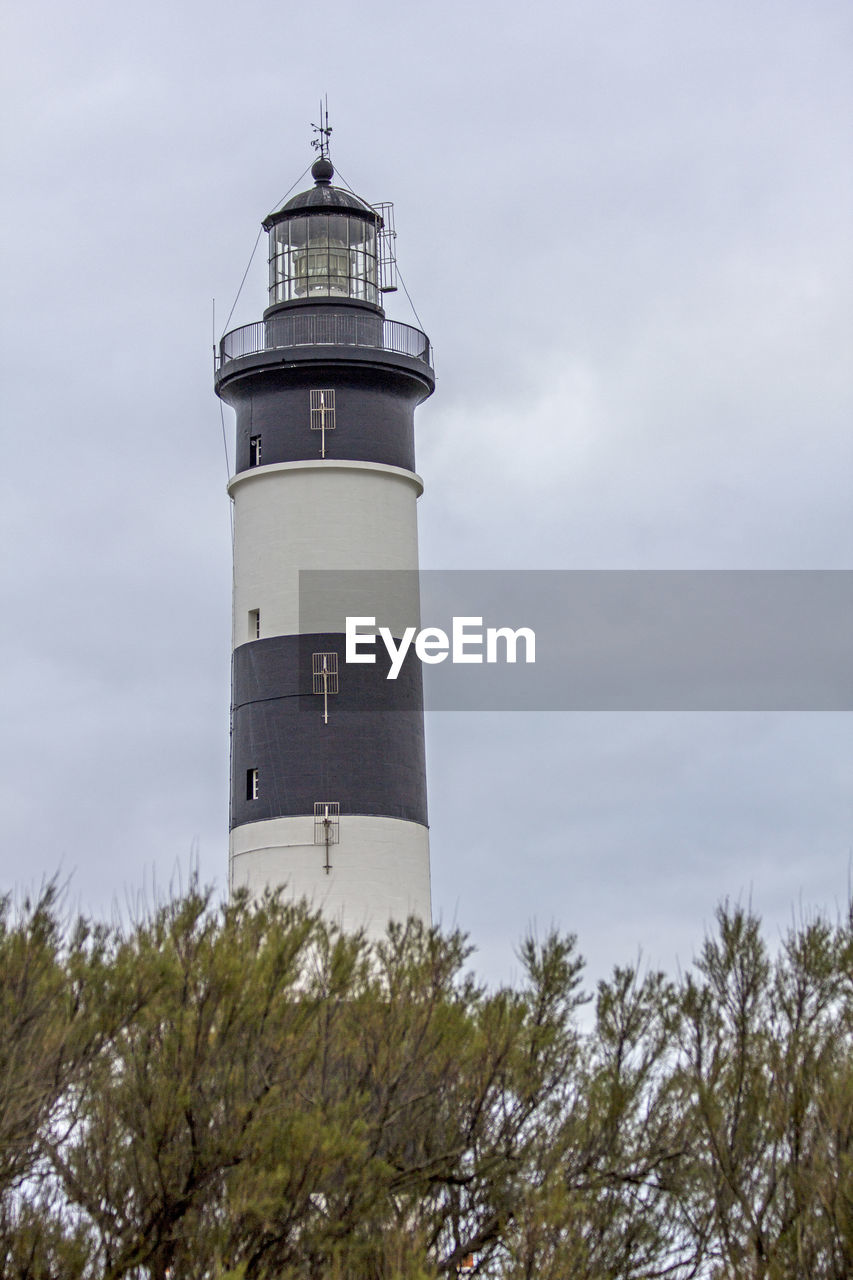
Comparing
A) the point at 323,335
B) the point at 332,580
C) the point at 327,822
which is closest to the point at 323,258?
the point at 323,335

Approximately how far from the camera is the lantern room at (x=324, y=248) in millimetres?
30438

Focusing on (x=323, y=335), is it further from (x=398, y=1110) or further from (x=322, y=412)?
(x=398, y=1110)

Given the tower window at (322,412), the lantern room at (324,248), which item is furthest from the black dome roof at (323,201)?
the tower window at (322,412)

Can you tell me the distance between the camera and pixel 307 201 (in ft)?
101

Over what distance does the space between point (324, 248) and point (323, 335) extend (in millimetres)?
1844

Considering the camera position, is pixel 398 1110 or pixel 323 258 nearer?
pixel 398 1110

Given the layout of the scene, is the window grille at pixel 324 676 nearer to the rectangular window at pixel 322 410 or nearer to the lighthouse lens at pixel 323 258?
the rectangular window at pixel 322 410

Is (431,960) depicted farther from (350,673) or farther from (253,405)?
(253,405)

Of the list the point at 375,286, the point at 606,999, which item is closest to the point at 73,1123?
the point at 606,999

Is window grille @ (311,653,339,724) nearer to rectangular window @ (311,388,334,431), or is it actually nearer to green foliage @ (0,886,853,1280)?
rectangular window @ (311,388,334,431)

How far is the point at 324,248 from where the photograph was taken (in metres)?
30.7

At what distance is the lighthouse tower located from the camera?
2728cm

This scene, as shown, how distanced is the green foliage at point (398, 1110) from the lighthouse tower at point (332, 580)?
742 centimetres

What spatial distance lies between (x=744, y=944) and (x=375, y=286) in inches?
578
